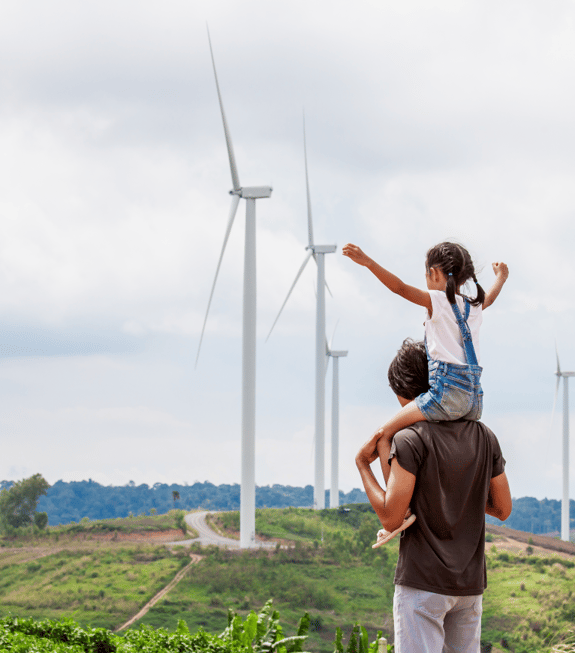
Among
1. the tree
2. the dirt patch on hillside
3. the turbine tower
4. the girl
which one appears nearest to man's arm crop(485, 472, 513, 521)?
the girl

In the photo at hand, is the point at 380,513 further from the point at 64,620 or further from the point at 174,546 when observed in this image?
the point at 174,546

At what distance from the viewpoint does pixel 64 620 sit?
7523mm

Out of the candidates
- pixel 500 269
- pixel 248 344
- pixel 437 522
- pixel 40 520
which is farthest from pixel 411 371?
pixel 40 520

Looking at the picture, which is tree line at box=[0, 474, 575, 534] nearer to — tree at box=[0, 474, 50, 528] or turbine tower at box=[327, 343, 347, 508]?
turbine tower at box=[327, 343, 347, 508]

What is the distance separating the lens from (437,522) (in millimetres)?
2672

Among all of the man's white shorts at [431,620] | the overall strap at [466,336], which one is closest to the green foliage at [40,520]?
the man's white shorts at [431,620]

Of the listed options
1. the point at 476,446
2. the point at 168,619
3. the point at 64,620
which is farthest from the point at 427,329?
the point at 168,619

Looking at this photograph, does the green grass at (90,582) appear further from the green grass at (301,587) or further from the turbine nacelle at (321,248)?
the turbine nacelle at (321,248)

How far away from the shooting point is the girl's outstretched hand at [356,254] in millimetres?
2865

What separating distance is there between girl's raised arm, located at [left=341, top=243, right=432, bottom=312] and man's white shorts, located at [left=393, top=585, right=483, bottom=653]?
3.74 feet

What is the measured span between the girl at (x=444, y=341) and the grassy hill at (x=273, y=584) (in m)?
13.0

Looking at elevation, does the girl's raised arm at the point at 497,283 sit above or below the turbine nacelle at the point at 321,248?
below

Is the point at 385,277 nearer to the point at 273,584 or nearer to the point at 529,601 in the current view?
the point at 273,584

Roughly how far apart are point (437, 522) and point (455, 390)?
1.65 ft
